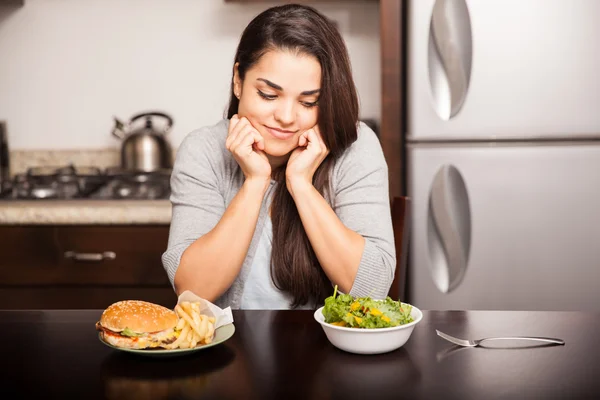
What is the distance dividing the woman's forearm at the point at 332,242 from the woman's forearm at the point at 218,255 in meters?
0.12

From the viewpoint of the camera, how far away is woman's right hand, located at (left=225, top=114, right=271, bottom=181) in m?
1.44

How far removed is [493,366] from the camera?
925mm

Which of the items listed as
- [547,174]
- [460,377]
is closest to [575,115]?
[547,174]

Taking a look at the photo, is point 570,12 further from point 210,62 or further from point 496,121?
point 210,62

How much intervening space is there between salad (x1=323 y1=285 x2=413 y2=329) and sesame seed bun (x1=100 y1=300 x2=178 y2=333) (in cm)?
23

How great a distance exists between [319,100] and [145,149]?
144 cm

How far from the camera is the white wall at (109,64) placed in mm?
2855

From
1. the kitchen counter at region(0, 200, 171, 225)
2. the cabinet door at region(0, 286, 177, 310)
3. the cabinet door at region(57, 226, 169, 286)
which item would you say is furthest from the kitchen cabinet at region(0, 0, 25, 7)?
the cabinet door at region(0, 286, 177, 310)

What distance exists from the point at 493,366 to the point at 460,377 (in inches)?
2.6

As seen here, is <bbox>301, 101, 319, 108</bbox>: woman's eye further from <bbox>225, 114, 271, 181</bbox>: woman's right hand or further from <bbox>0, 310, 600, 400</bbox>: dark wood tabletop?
<bbox>0, 310, 600, 400</bbox>: dark wood tabletop

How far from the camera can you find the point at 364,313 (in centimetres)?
99

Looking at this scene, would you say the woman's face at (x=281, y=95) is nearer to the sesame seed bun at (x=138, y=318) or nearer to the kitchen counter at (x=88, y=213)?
the sesame seed bun at (x=138, y=318)

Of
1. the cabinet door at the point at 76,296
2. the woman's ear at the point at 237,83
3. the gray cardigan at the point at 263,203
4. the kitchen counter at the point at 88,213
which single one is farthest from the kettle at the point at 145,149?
the woman's ear at the point at 237,83

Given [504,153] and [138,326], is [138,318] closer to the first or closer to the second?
[138,326]
